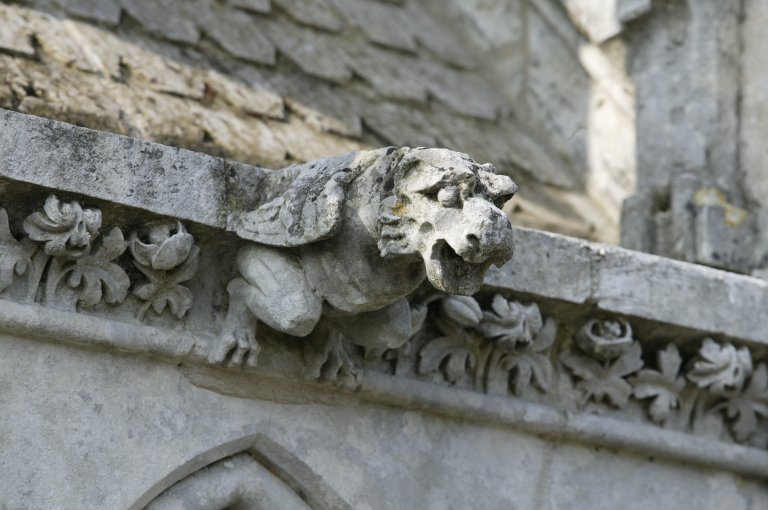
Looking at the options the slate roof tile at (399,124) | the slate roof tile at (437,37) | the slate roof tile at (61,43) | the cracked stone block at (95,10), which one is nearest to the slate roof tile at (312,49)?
the slate roof tile at (399,124)

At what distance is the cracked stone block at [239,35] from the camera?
432 centimetres

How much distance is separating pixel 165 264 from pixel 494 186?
754mm

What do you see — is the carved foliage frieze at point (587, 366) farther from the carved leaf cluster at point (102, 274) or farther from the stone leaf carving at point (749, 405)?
the carved leaf cluster at point (102, 274)

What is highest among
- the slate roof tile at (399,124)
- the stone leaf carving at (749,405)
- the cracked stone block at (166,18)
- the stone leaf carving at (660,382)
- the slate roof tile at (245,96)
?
the cracked stone block at (166,18)

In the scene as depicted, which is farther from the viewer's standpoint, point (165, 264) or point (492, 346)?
point (492, 346)

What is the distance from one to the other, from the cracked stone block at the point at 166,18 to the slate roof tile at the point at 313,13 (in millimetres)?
354

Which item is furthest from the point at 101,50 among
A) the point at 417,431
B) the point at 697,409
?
the point at 697,409

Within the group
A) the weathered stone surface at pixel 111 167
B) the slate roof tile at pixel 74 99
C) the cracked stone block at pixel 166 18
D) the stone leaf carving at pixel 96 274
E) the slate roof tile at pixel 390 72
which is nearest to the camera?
the weathered stone surface at pixel 111 167

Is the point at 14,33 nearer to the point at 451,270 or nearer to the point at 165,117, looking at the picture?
the point at 165,117

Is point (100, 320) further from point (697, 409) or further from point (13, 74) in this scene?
point (697, 409)

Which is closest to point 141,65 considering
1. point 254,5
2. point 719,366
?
point 254,5

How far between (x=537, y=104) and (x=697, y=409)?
4.16ft

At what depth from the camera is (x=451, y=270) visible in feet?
9.87

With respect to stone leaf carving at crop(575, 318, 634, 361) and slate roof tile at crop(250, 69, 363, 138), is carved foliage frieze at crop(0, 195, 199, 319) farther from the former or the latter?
stone leaf carving at crop(575, 318, 634, 361)
